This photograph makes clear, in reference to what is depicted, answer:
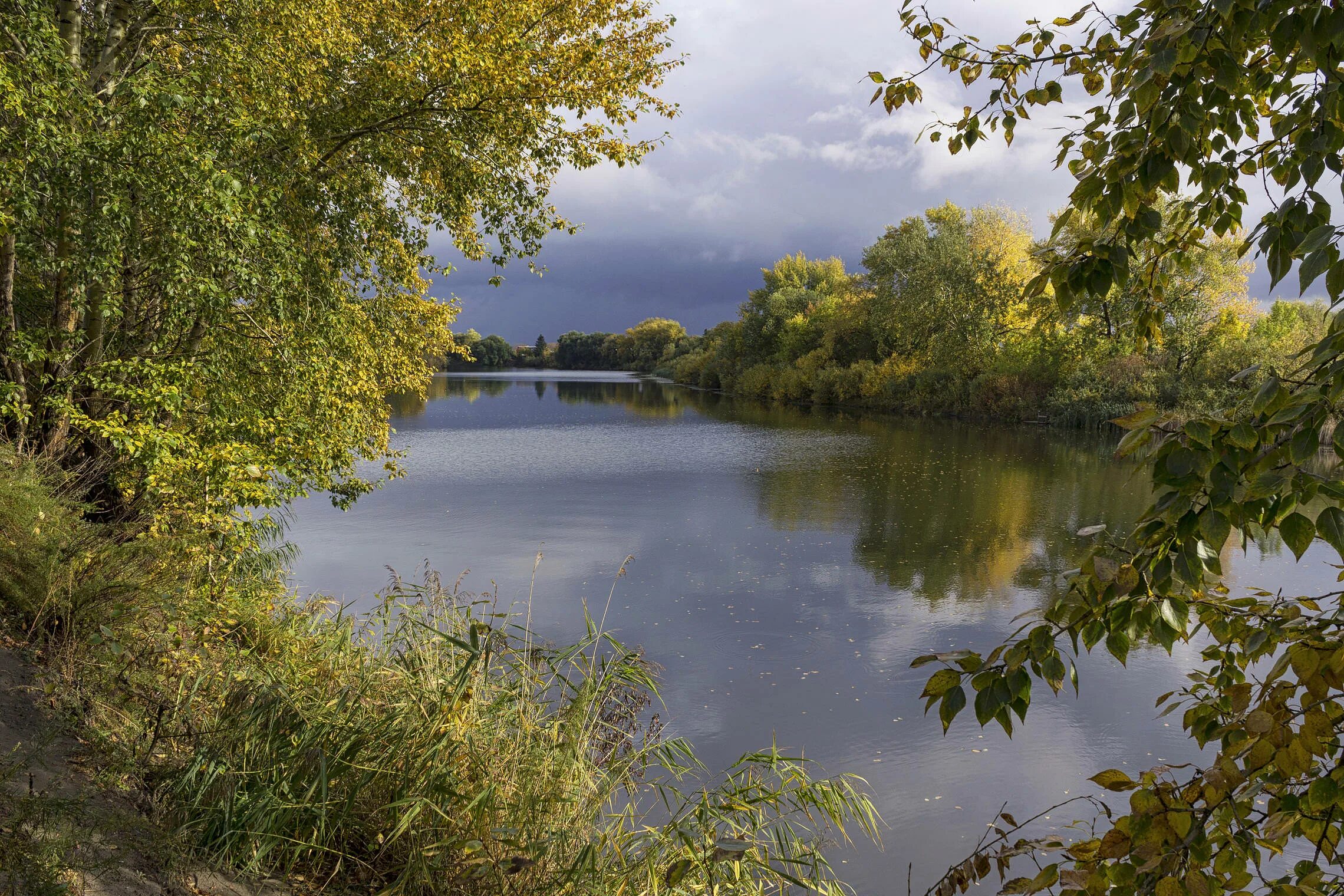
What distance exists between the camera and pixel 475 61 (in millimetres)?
8477

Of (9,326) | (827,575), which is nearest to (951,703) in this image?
(9,326)

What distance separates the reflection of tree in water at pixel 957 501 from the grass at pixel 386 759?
3.44m

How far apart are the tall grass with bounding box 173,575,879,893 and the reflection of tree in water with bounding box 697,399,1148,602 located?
3.50 meters

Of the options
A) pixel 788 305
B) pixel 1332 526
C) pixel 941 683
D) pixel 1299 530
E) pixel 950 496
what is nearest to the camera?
pixel 1332 526

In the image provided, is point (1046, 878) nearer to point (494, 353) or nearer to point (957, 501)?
point (957, 501)

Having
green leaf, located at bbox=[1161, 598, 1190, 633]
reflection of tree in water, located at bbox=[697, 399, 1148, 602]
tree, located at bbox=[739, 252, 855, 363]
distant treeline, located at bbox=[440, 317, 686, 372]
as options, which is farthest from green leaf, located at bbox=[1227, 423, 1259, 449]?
distant treeline, located at bbox=[440, 317, 686, 372]

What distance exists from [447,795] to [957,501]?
15845 mm

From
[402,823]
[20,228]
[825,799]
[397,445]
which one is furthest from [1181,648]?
[397,445]

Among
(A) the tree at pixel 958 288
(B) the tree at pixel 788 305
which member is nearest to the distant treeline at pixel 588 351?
(B) the tree at pixel 788 305

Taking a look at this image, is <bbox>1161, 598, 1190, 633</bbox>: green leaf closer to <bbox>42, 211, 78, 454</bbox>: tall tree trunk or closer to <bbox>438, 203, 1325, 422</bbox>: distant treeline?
<bbox>42, 211, 78, 454</bbox>: tall tree trunk

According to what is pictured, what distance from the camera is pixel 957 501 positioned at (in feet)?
59.7

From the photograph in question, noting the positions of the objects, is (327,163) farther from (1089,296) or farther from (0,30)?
(1089,296)

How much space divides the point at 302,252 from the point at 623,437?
2390 cm

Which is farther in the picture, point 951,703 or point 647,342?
point 647,342
